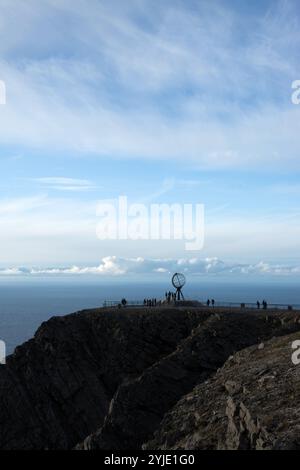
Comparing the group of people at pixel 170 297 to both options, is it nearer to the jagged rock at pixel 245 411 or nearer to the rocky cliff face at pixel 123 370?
the rocky cliff face at pixel 123 370

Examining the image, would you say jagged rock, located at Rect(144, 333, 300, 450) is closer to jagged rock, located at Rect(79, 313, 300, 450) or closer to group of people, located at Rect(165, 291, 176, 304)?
jagged rock, located at Rect(79, 313, 300, 450)

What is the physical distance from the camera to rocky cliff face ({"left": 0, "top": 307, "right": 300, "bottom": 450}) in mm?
44500

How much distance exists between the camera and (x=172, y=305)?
67688 millimetres

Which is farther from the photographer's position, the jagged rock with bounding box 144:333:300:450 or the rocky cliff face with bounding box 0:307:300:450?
the rocky cliff face with bounding box 0:307:300:450

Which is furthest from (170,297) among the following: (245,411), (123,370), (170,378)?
(245,411)

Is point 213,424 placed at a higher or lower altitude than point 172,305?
lower

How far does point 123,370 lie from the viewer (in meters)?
55.8

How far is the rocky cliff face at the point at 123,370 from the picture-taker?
146 ft

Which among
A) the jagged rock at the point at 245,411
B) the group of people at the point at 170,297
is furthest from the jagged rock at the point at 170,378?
the group of people at the point at 170,297

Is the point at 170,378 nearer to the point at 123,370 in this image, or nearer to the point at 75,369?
the point at 123,370

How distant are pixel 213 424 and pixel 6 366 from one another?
1430 inches

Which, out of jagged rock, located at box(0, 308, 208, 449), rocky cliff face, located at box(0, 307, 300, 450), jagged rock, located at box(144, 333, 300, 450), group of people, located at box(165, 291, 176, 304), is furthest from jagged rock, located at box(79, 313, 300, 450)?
group of people, located at box(165, 291, 176, 304)
